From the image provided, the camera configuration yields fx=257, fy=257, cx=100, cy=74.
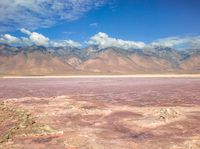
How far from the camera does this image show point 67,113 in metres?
22.4

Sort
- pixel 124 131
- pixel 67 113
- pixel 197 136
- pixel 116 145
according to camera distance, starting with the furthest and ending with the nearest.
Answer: pixel 67 113
pixel 124 131
pixel 197 136
pixel 116 145

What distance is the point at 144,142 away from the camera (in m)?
13.2

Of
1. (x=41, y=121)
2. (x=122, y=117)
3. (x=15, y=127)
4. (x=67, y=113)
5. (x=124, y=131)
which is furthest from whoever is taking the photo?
(x=67, y=113)

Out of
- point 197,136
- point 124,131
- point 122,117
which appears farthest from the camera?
point 122,117

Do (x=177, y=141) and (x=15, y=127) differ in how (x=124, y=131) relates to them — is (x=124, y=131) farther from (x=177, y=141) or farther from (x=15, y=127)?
(x=15, y=127)

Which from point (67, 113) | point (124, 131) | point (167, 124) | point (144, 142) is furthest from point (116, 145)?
point (67, 113)

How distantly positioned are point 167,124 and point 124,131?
344 cm

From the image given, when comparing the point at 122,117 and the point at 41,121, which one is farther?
the point at 122,117

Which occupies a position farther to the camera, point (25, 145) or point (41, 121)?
point (41, 121)

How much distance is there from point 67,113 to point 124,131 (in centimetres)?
801

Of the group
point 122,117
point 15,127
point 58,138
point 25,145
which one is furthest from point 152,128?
point 15,127

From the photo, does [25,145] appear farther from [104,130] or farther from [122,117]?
[122,117]

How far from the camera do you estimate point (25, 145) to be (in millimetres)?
13109

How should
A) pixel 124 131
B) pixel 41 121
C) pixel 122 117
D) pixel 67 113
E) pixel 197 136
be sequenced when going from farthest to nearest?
pixel 67 113 < pixel 122 117 < pixel 41 121 < pixel 124 131 < pixel 197 136
